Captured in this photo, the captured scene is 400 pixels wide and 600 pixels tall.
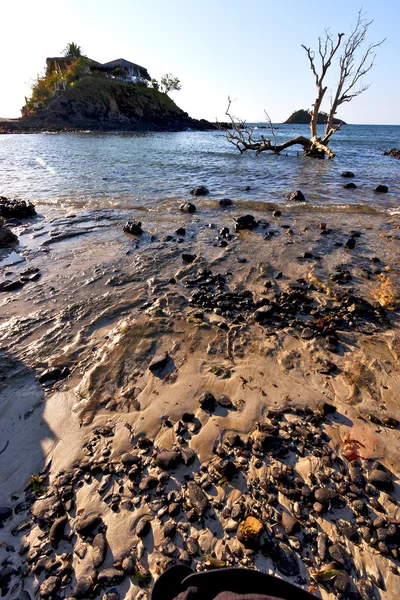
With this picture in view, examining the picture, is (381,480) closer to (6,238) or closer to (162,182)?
(6,238)

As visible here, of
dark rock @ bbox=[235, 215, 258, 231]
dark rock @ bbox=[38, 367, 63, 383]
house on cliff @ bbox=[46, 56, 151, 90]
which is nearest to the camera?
dark rock @ bbox=[38, 367, 63, 383]

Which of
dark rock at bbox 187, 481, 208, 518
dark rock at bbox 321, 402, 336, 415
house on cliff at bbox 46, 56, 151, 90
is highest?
house on cliff at bbox 46, 56, 151, 90

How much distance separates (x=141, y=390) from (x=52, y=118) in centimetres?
8955

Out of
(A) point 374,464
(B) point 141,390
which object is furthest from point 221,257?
(A) point 374,464

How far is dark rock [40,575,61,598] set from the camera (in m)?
2.06

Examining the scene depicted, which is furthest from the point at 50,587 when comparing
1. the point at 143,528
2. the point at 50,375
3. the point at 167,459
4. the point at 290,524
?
the point at 50,375

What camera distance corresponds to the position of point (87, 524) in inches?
95.7

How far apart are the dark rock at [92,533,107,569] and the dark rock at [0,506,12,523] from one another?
859mm

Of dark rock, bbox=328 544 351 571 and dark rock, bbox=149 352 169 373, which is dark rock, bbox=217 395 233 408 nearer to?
dark rock, bbox=149 352 169 373

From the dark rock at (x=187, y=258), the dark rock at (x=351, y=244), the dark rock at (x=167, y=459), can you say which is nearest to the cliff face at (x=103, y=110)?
the dark rock at (x=187, y=258)

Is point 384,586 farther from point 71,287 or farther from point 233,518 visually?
point 71,287

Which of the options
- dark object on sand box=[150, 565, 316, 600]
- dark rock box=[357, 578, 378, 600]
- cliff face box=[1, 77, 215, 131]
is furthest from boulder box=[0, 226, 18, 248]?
cliff face box=[1, 77, 215, 131]

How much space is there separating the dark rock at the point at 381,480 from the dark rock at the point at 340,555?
0.72 meters

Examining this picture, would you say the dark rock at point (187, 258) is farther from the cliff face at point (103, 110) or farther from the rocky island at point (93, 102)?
the cliff face at point (103, 110)
